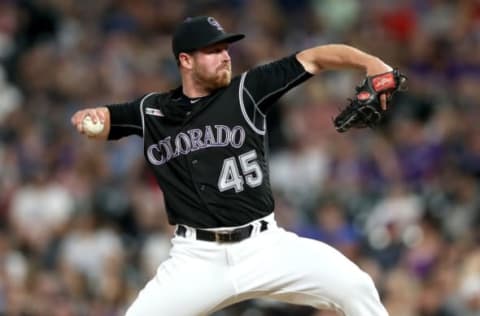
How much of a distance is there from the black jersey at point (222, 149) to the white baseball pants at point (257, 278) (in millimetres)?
146

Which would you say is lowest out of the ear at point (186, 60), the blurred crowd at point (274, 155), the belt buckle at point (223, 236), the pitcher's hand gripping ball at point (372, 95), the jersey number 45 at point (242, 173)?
the blurred crowd at point (274, 155)

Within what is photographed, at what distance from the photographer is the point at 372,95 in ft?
22.2

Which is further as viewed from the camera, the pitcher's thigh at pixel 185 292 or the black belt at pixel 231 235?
the black belt at pixel 231 235

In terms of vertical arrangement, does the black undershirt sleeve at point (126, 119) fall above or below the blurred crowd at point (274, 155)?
above

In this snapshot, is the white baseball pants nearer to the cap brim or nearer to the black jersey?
the black jersey

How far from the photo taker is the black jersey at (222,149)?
712cm

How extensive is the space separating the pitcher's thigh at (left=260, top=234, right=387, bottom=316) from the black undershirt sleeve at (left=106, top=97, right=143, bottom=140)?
1.06m

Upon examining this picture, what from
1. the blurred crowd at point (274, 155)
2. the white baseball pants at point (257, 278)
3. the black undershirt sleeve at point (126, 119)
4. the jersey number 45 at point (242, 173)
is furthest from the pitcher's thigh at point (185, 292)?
the blurred crowd at point (274, 155)

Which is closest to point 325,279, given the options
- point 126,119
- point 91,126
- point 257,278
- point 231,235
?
point 257,278

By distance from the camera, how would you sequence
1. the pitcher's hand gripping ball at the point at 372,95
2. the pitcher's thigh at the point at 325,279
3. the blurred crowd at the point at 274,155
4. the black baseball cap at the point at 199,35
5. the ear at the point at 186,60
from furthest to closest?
the blurred crowd at the point at 274,155, the ear at the point at 186,60, the black baseball cap at the point at 199,35, the pitcher's thigh at the point at 325,279, the pitcher's hand gripping ball at the point at 372,95

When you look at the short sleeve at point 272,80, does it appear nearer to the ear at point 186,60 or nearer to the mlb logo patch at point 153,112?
the ear at point 186,60

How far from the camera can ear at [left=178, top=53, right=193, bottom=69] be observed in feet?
23.6

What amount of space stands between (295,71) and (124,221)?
6.11 m

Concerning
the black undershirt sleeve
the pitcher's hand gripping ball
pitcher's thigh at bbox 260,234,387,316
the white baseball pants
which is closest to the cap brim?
the black undershirt sleeve
